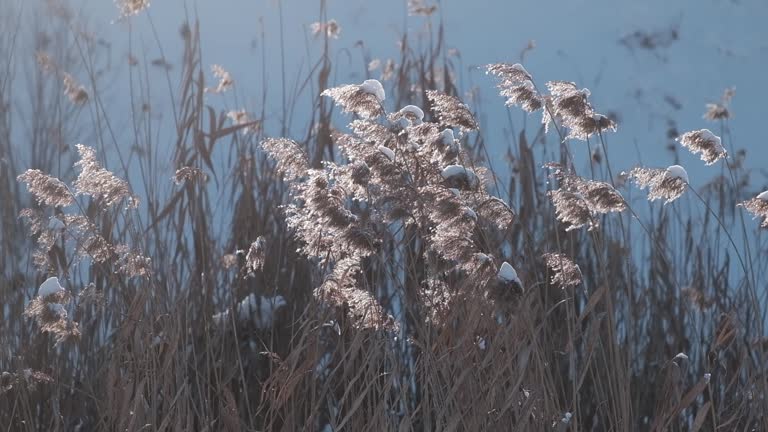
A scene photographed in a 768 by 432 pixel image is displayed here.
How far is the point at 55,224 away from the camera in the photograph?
204 cm

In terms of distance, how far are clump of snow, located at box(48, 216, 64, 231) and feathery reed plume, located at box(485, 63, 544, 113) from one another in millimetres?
819

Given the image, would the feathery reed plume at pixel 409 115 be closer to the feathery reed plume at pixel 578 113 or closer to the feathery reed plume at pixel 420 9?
the feathery reed plume at pixel 578 113

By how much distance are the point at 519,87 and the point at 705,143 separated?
0.31 metres

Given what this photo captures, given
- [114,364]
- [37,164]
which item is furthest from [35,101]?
[114,364]

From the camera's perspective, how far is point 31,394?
226 cm

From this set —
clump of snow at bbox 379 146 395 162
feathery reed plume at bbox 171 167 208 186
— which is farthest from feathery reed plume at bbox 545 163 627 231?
feathery reed plume at bbox 171 167 208 186

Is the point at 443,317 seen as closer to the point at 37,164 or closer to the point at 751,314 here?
the point at 751,314

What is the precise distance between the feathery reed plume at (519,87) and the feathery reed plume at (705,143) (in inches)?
9.8

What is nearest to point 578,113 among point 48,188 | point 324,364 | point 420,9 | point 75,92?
point 48,188

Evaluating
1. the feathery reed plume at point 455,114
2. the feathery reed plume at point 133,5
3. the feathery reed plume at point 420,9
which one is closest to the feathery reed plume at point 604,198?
the feathery reed plume at point 455,114

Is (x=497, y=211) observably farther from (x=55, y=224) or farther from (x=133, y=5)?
(x=133, y=5)

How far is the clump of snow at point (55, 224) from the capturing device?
2020mm

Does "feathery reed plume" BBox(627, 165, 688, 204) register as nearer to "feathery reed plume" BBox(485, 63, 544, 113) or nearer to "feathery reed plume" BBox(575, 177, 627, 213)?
"feathery reed plume" BBox(575, 177, 627, 213)

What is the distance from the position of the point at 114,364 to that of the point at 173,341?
11 cm
